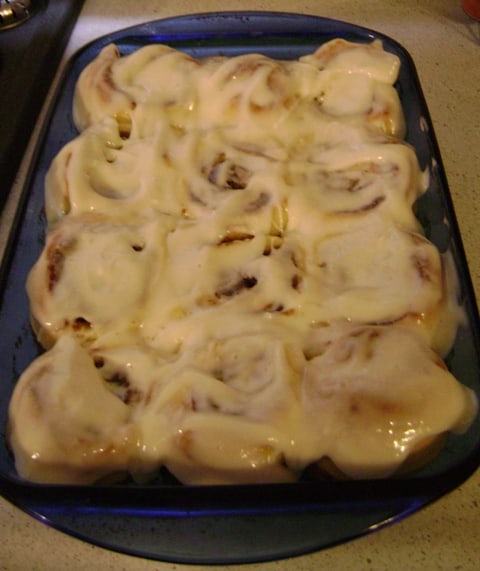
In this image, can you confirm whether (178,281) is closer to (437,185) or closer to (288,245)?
(288,245)

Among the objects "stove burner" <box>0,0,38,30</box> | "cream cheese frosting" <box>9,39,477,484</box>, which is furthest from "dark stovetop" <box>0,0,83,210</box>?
"cream cheese frosting" <box>9,39,477,484</box>

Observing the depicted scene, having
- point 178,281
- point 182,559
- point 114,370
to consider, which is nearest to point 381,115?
point 178,281

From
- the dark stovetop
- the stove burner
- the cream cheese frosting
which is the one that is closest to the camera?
the cream cheese frosting

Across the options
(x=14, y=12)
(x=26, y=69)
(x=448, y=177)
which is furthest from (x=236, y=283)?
(x=14, y=12)

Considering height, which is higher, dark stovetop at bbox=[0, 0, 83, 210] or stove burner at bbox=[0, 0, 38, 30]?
stove burner at bbox=[0, 0, 38, 30]

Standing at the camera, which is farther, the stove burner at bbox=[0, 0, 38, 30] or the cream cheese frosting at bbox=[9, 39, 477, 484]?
the stove burner at bbox=[0, 0, 38, 30]

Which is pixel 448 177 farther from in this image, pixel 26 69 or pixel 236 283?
pixel 26 69

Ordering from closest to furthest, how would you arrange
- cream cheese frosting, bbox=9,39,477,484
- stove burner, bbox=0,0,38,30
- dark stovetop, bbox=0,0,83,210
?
cream cheese frosting, bbox=9,39,477,484 → dark stovetop, bbox=0,0,83,210 → stove burner, bbox=0,0,38,30

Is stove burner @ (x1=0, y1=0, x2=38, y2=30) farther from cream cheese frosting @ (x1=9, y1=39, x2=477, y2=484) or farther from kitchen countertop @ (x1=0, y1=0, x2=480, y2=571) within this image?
cream cheese frosting @ (x1=9, y1=39, x2=477, y2=484)
